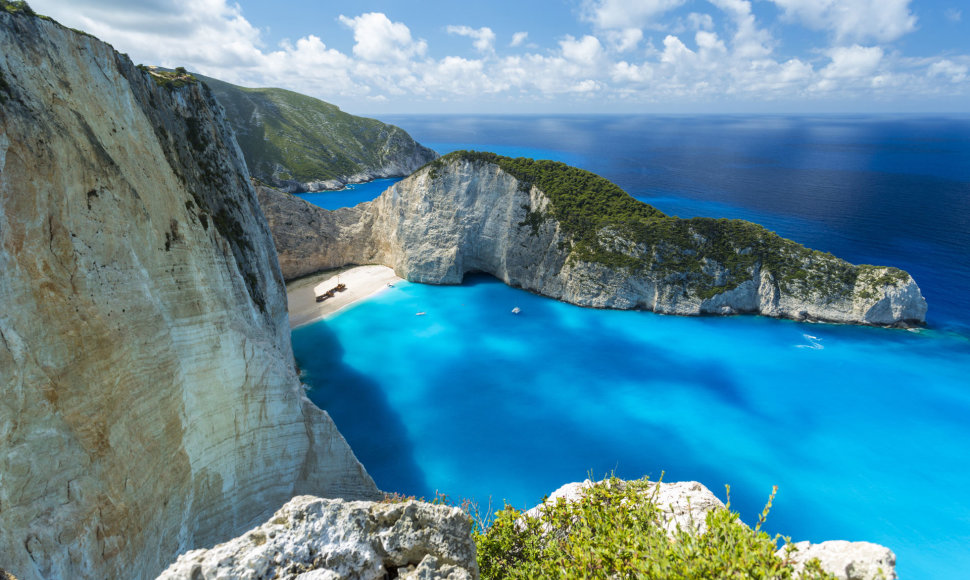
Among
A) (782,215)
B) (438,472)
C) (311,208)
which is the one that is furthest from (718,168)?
(438,472)

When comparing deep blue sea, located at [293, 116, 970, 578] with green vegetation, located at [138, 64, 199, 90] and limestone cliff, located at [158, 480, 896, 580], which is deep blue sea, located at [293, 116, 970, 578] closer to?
limestone cliff, located at [158, 480, 896, 580]

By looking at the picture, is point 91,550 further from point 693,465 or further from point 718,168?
point 718,168

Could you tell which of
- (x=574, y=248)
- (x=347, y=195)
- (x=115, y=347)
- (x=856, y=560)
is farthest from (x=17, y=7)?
(x=347, y=195)

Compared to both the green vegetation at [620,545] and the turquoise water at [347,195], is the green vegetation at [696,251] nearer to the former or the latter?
the green vegetation at [620,545]

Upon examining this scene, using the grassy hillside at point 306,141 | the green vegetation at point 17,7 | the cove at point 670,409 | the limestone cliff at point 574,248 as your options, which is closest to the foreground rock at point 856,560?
the cove at point 670,409

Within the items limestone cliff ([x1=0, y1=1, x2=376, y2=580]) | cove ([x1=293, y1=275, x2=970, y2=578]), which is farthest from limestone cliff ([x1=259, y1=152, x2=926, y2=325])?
limestone cliff ([x1=0, y1=1, x2=376, y2=580])
